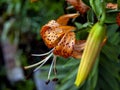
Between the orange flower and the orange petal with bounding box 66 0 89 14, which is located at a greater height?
the orange petal with bounding box 66 0 89 14

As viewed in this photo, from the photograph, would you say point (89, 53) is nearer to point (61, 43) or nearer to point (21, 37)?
point (61, 43)

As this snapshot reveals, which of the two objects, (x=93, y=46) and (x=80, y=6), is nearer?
(x=93, y=46)

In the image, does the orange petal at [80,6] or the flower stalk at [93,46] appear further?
the orange petal at [80,6]

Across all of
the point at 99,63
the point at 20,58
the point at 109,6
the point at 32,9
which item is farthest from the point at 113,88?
the point at 20,58

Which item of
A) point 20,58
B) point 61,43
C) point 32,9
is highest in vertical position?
point 61,43

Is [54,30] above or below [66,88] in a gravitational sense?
above

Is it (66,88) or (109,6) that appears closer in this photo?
(109,6)

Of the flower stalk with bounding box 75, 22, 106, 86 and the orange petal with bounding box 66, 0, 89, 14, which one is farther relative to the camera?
the orange petal with bounding box 66, 0, 89, 14

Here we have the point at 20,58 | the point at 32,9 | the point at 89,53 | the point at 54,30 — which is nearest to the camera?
the point at 89,53
